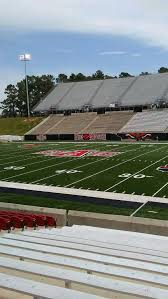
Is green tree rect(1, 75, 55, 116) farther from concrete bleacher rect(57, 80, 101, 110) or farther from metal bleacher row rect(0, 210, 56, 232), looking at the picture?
metal bleacher row rect(0, 210, 56, 232)

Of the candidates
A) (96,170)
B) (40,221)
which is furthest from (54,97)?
(40,221)

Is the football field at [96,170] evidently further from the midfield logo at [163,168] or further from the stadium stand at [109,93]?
the stadium stand at [109,93]

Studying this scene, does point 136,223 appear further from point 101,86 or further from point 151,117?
point 101,86

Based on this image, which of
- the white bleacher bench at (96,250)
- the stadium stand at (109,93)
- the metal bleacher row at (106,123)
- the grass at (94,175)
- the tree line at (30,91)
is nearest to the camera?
the white bleacher bench at (96,250)

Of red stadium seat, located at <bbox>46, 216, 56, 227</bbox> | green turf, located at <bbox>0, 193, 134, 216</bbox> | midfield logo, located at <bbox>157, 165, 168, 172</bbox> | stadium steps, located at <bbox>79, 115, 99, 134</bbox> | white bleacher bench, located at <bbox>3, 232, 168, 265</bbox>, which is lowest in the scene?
green turf, located at <bbox>0, 193, 134, 216</bbox>

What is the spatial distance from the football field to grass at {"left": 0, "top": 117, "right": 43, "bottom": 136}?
26.4 meters

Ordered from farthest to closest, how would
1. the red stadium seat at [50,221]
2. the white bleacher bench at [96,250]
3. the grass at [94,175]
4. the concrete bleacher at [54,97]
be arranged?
the concrete bleacher at [54,97], the grass at [94,175], the red stadium seat at [50,221], the white bleacher bench at [96,250]

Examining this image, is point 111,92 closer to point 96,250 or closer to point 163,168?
point 163,168

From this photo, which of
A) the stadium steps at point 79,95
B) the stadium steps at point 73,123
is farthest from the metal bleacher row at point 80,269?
the stadium steps at point 79,95

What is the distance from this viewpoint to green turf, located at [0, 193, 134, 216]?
13.2 meters

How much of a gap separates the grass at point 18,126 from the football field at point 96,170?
86.5 ft

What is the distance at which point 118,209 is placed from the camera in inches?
526

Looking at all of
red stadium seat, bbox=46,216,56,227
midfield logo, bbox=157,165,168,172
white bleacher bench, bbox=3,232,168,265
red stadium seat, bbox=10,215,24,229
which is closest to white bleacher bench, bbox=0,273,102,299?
white bleacher bench, bbox=3,232,168,265

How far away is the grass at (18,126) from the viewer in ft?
181
